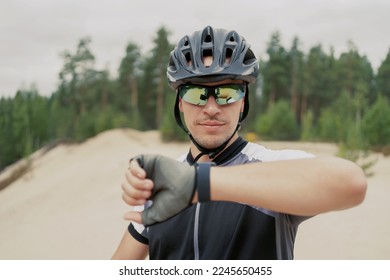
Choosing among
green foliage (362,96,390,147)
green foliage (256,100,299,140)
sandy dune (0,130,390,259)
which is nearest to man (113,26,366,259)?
sandy dune (0,130,390,259)

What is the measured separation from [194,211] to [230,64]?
0.47 metres

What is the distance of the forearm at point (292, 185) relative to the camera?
0.68 meters

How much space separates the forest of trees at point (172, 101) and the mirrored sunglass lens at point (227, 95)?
3.07 m

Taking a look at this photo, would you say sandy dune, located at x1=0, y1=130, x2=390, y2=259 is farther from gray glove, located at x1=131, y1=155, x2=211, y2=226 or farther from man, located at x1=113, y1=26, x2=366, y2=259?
gray glove, located at x1=131, y1=155, x2=211, y2=226

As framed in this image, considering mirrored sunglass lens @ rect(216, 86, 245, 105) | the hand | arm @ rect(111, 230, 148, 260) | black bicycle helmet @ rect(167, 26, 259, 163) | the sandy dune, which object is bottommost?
the sandy dune

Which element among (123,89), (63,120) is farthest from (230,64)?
(123,89)

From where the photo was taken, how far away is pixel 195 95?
45.1 inches

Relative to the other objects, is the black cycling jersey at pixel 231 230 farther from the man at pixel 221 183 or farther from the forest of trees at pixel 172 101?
the forest of trees at pixel 172 101

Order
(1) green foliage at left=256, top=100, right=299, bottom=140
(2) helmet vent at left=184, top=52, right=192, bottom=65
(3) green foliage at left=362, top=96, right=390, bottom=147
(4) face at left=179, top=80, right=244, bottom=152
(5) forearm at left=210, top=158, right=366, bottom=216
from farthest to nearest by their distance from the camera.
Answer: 1. (1) green foliage at left=256, top=100, right=299, bottom=140
2. (3) green foliage at left=362, top=96, right=390, bottom=147
3. (2) helmet vent at left=184, top=52, right=192, bottom=65
4. (4) face at left=179, top=80, right=244, bottom=152
5. (5) forearm at left=210, top=158, right=366, bottom=216

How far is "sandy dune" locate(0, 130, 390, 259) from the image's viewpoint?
3021 mm

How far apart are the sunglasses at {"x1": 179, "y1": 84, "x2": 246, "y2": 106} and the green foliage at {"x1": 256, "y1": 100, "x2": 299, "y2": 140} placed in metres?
11.9

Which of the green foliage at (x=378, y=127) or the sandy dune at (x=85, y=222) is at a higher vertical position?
the green foliage at (x=378, y=127)

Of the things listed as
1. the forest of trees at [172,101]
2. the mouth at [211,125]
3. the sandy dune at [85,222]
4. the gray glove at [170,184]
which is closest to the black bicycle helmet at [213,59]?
the mouth at [211,125]

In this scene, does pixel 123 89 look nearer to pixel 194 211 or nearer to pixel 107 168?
pixel 107 168
